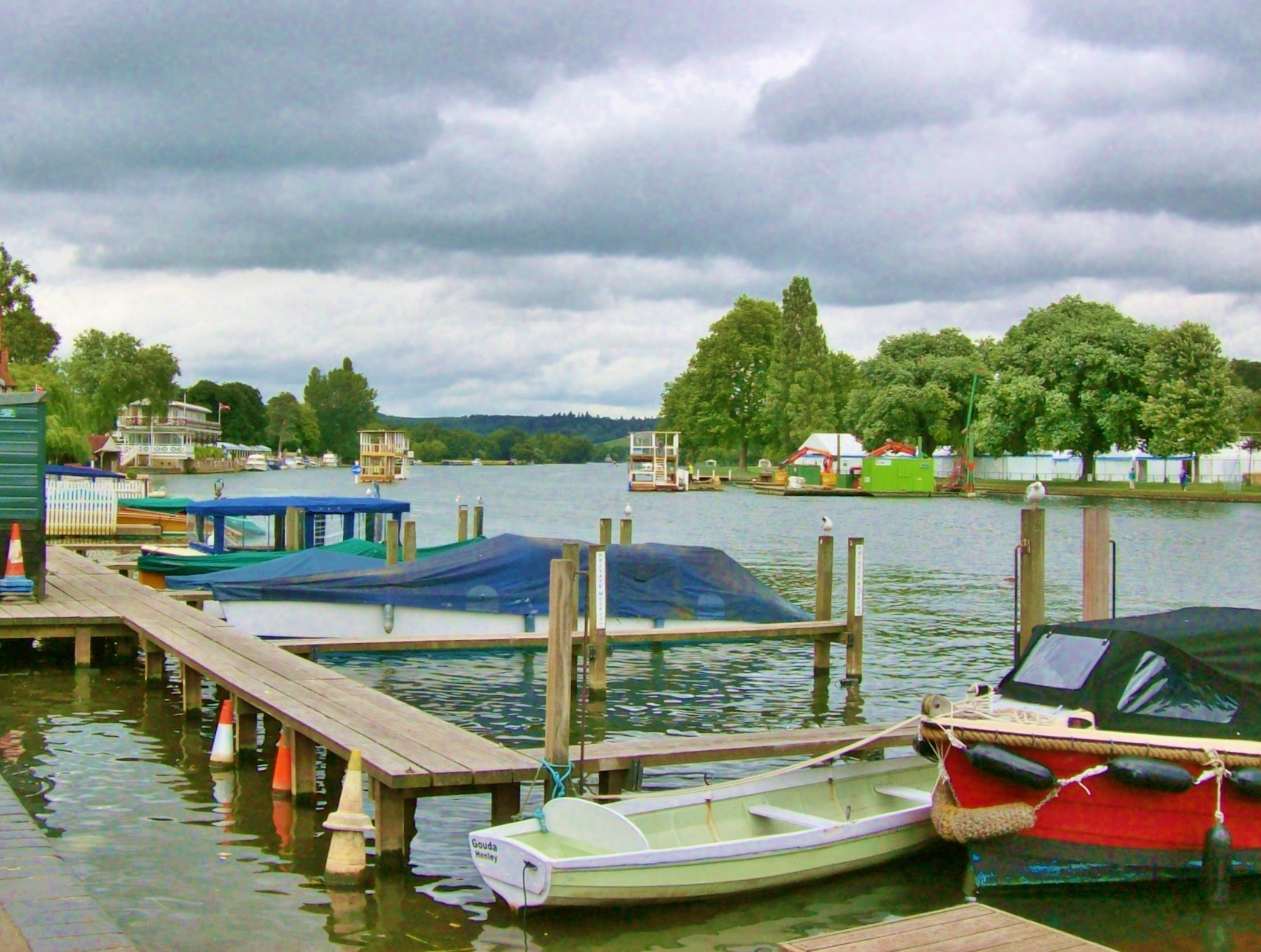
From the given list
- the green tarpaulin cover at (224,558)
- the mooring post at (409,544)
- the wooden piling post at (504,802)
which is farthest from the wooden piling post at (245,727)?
the green tarpaulin cover at (224,558)

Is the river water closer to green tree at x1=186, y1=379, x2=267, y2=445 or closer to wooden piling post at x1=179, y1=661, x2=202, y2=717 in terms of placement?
wooden piling post at x1=179, y1=661, x2=202, y2=717

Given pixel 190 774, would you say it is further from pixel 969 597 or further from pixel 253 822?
pixel 969 597

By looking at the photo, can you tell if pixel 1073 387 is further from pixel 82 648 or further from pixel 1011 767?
pixel 1011 767

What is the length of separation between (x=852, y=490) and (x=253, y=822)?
95177mm

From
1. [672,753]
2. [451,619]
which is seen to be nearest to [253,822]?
[672,753]

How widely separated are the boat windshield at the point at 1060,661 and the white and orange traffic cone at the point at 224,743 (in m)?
8.34

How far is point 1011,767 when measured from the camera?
10.5m

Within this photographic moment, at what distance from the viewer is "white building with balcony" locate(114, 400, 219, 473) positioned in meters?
146

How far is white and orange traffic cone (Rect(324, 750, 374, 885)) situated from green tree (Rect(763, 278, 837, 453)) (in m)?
110

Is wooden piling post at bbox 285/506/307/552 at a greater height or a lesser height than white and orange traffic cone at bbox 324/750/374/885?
greater

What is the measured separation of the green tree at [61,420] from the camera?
228ft

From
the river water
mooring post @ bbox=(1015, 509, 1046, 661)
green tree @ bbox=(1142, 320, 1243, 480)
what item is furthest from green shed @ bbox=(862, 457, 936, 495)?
mooring post @ bbox=(1015, 509, 1046, 661)

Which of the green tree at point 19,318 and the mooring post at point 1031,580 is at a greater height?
the green tree at point 19,318

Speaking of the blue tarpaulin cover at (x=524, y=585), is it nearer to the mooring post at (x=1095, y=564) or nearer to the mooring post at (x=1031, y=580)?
the mooring post at (x=1031, y=580)
